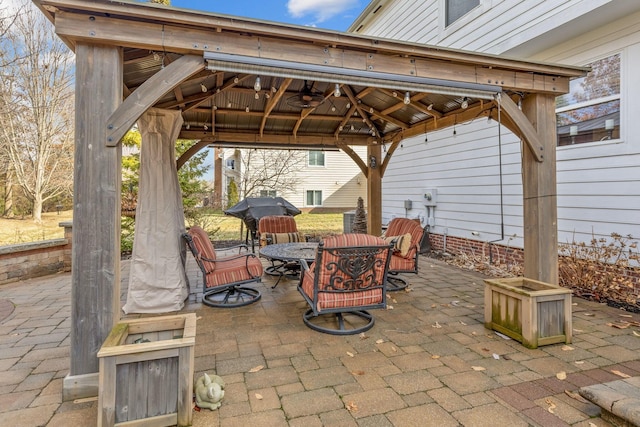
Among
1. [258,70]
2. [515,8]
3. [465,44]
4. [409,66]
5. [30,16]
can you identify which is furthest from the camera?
[30,16]

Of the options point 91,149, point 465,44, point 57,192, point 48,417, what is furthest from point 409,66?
point 57,192

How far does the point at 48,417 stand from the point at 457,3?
863 cm

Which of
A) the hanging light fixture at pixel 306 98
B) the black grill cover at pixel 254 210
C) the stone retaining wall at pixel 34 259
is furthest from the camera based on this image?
the black grill cover at pixel 254 210

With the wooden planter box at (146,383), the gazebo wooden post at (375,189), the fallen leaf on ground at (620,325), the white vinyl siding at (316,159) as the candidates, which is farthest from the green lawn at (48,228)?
the fallen leaf on ground at (620,325)

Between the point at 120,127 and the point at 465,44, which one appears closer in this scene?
the point at 120,127

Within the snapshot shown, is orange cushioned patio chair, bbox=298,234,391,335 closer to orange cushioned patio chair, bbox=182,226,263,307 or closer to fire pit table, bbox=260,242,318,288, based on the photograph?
fire pit table, bbox=260,242,318,288

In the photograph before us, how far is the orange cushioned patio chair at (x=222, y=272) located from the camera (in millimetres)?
4059

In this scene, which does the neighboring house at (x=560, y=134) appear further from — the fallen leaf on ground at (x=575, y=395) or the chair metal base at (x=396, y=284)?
the fallen leaf on ground at (x=575, y=395)

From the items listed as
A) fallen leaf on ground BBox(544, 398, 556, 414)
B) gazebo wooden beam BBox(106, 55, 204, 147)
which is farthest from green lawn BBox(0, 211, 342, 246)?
fallen leaf on ground BBox(544, 398, 556, 414)

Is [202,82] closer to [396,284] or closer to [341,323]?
[341,323]

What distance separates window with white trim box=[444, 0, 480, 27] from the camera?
6666 mm

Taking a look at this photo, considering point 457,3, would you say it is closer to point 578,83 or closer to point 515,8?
point 515,8

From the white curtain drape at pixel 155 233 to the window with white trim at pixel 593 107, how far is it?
18.9ft

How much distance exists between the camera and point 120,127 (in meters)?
2.44
